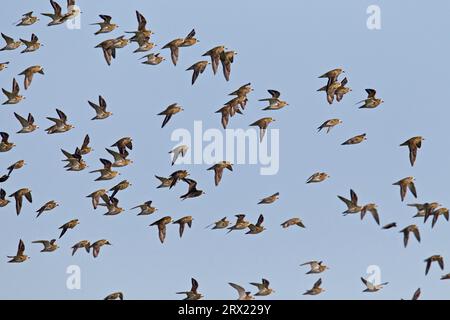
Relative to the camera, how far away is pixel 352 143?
51.8m

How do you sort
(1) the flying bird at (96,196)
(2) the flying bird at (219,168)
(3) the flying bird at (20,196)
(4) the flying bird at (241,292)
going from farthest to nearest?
1. (1) the flying bird at (96,196)
2. (3) the flying bird at (20,196)
3. (2) the flying bird at (219,168)
4. (4) the flying bird at (241,292)

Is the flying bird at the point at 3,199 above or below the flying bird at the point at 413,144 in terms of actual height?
below

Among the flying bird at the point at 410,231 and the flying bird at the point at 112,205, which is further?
the flying bird at the point at 112,205

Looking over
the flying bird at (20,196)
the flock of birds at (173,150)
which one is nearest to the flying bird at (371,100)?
the flock of birds at (173,150)

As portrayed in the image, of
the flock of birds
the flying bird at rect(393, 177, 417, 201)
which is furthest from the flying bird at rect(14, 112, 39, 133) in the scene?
the flying bird at rect(393, 177, 417, 201)

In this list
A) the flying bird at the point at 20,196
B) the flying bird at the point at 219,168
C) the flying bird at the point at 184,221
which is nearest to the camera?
the flying bird at the point at 219,168

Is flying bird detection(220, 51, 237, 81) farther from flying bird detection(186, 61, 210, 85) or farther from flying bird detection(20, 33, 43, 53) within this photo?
flying bird detection(20, 33, 43, 53)

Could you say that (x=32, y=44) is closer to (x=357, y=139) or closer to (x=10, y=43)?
(x=10, y=43)

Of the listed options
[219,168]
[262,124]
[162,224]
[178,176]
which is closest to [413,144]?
[262,124]

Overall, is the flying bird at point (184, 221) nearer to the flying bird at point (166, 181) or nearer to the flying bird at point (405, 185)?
the flying bird at point (166, 181)

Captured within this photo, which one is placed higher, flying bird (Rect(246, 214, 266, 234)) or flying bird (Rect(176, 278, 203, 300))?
flying bird (Rect(246, 214, 266, 234))

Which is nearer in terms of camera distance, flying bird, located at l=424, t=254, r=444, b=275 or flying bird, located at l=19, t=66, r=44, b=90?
flying bird, located at l=424, t=254, r=444, b=275
